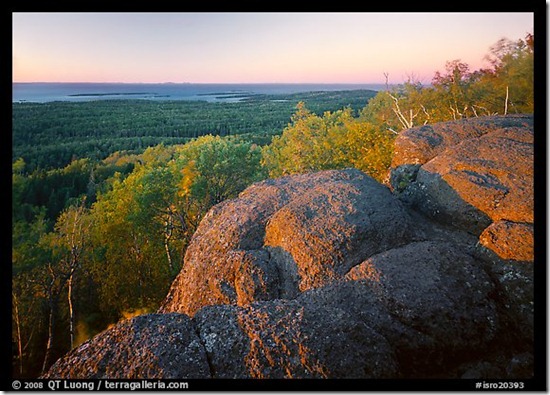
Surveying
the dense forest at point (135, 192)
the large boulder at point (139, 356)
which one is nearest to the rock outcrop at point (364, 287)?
the large boulder at point (139, 356)

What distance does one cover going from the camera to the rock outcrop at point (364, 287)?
4.31 m

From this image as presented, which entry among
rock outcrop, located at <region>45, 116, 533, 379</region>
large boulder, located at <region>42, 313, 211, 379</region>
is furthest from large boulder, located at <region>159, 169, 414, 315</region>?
large boulder, located at <region>42, 313, 211, 379</region>

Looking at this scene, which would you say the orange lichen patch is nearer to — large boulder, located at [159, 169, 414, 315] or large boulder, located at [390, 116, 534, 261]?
large boulder, located at [390, 116, 534, 261]

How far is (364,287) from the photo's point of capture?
5.21 m

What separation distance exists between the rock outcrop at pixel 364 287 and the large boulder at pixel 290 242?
0.09 feet

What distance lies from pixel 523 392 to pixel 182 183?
17.9m

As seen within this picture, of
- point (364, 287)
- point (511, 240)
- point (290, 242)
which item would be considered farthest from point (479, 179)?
point (290, 242)

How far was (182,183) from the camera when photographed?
64.2 feet

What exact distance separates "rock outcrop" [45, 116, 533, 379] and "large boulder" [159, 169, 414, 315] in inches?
1.1

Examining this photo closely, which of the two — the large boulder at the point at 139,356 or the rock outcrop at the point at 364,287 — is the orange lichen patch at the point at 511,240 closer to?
the rock outcrop at the point at 364,287

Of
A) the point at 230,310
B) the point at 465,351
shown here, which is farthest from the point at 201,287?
the point at 465,351
